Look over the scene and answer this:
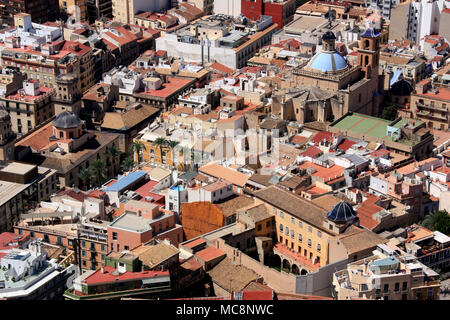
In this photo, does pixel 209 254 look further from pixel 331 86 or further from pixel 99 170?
pixel 331 86

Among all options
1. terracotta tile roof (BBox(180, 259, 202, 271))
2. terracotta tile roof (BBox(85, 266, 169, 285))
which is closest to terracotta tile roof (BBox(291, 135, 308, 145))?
terracotta tile roof (BBox(180, 259, 202, 271))

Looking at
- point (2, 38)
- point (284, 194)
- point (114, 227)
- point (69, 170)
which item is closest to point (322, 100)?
point (284, 194)

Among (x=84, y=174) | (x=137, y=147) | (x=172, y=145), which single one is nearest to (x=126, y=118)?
(x=137, y=147)

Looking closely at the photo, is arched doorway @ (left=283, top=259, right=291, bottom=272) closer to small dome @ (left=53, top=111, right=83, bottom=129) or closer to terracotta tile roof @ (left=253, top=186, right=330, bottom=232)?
terracotta tile roof @ (left=253, top=186, right=330, bottom=232)

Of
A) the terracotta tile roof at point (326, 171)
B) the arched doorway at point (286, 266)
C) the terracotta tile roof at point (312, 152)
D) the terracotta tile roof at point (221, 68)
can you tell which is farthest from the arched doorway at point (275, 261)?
the terracotta tile roof at point (221, 68)

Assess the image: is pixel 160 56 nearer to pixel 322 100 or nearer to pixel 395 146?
pixel 322 100

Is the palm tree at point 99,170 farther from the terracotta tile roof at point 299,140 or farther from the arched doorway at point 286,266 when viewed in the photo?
the arched doorway at point 286,266
